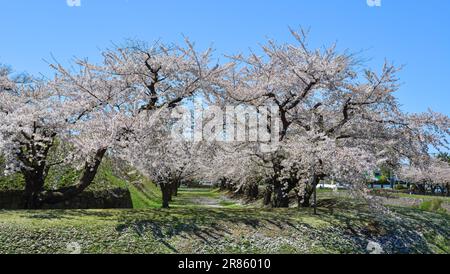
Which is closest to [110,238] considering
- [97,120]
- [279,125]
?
[97,120]

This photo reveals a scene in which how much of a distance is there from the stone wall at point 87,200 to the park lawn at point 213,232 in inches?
177

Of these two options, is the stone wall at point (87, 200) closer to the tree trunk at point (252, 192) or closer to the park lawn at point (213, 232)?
the park lawn at point (213, 232)

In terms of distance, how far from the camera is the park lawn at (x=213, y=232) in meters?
9.92

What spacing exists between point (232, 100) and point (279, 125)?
2.28 m

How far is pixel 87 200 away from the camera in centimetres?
1762

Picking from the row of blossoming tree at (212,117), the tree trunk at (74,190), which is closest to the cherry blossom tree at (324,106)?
the row of blossoming tree at (212,117)

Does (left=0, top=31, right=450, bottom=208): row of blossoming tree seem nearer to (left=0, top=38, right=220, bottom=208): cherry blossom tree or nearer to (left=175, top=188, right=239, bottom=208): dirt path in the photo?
(left=0, top=38, right=220, bottom=208): cherry blossom tree

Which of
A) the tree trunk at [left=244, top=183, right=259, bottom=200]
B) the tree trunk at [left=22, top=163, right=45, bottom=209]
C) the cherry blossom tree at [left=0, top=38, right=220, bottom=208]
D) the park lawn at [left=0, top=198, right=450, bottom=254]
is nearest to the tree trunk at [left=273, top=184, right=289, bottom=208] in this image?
the park lawn at [left=0, top=198, right=450, bottom=254]

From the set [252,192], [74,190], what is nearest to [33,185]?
[74,190]

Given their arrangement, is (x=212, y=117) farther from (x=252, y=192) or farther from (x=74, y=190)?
(x=252, y=192)

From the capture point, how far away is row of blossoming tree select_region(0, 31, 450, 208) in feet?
41.6

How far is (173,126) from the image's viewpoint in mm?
13930

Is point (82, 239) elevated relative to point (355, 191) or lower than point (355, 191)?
lower

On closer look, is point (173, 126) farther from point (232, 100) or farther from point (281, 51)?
point (281, 51)
